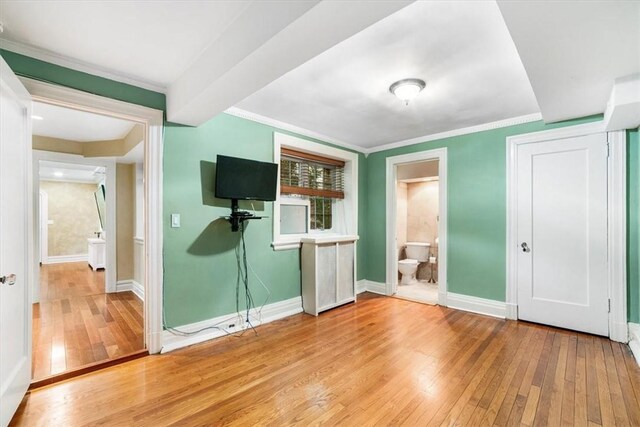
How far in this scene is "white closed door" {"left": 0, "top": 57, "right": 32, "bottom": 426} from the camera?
155cm

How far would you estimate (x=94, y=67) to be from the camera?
2199 mm

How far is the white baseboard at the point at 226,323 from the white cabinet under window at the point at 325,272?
9.9 inches

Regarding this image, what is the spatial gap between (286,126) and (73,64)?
2058mm

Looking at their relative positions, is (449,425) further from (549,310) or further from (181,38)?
(181,38)

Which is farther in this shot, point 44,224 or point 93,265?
point 44,224

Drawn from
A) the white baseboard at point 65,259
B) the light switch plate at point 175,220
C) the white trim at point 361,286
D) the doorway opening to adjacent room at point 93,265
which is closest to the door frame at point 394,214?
the white trim at point 361,286

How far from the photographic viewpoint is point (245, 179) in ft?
9.81

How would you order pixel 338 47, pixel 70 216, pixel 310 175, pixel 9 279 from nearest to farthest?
pixel 9 279
pixel 338 47
pixel 310 175
pixel 70 216

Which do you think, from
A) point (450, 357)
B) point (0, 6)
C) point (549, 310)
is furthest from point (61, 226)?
point (549, 310)

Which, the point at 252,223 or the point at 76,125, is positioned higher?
the point at 76,125

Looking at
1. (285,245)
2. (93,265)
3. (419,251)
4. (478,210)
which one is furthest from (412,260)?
(93,265)

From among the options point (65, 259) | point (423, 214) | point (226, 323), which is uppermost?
point (423, 214)

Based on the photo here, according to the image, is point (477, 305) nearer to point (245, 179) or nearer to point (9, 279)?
point (245, 179)

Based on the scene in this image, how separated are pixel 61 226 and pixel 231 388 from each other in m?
8.97
